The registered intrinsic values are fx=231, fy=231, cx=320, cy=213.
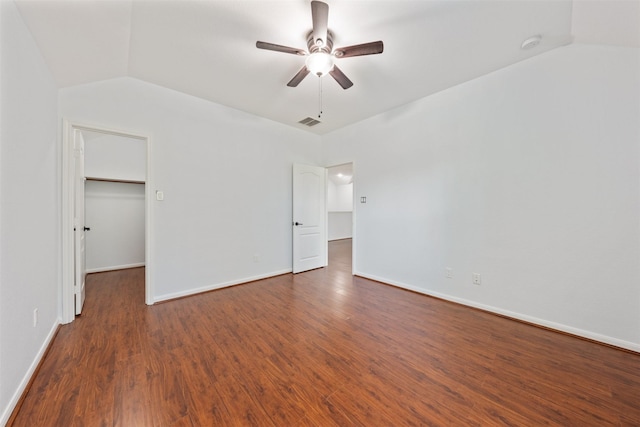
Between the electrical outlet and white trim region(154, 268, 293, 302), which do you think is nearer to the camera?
the electrical outlet

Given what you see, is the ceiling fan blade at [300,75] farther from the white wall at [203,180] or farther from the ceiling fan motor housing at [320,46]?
the white wall at [203,180]

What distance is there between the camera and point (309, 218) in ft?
14.8

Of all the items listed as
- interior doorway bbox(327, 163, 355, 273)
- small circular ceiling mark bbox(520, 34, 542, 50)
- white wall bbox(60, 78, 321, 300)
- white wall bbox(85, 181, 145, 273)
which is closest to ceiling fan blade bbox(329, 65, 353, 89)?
small circular ceiling mark bbox(520, 34, 542, 50)

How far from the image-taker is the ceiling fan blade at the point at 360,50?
181cm

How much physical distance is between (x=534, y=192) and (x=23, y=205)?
433 centimetres

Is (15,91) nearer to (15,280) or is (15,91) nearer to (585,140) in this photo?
(15,280)

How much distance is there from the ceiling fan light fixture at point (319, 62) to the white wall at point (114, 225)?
15.6ft

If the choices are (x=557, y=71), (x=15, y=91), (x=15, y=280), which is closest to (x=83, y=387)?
(x=15, y=280)

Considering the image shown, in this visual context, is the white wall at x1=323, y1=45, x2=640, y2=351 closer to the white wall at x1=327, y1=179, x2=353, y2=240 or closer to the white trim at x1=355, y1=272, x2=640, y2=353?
the white trim at x1=355, y1=272, x2=640, y2=353

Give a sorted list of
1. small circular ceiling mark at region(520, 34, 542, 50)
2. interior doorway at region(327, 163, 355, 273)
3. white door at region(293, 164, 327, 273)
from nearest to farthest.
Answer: small circular ceiling mark at region(520, 34, 542, 50)
white door at region(293, 164, 327, 273)
interior doorway at region(327, 163, 355, 273)

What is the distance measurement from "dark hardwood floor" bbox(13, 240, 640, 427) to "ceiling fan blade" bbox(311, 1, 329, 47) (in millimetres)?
2532

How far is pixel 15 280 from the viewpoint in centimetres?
147

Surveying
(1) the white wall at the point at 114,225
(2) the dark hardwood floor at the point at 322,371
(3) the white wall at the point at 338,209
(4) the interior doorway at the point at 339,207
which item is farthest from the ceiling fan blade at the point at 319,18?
(3) the white wall at the point at 338,209

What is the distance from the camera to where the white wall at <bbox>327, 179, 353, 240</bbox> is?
27.5 feet
